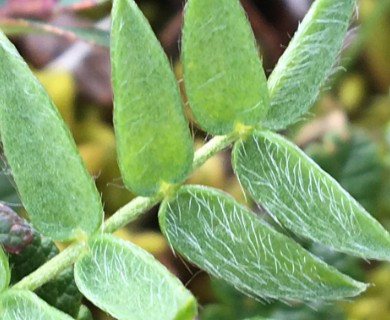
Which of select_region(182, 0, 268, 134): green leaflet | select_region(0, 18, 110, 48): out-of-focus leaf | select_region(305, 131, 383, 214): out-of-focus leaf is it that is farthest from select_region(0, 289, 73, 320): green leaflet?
select_region(305, 131, 383, 214): out-of-focus leaf

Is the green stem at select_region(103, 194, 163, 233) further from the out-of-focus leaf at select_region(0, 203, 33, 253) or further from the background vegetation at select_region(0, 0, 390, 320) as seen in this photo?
the background vegetation at select_region(0, 0, 390, 320)

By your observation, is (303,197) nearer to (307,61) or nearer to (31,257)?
(307,61)

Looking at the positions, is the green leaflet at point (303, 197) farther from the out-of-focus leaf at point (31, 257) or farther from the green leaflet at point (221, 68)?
the out-of-focus leaf at point (31, 257)

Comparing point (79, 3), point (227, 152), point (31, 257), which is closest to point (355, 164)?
point (227, 152)

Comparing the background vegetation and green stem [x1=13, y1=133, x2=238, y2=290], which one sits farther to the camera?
the background vegetation

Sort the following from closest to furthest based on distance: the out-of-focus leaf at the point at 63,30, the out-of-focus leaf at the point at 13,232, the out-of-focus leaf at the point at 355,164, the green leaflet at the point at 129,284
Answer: the green leaflet at the point at 129,284, the out-of-focus leaf at the point at 13,232, the out-of-focus leaf at the point at 63,30, the out-of-focus leaf at the point at 355,164

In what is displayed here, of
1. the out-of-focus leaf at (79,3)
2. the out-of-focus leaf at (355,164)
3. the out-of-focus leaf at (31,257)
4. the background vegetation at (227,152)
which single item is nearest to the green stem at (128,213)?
the out-of-focus leaf at (31,257)

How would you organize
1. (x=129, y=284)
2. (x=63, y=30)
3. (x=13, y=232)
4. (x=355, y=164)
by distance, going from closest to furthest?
(x=129, y=284), (x=13, y=232), (x=63, y=30), (x=355, y=164)
